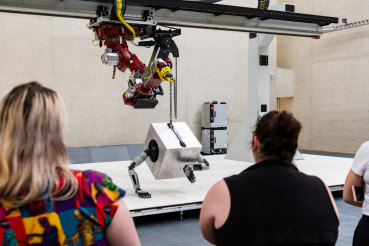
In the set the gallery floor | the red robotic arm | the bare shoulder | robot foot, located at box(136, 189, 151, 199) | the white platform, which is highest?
the red robotic arm

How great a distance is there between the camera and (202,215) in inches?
63.2

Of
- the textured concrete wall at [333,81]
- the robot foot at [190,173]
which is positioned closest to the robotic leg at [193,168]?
the robot foot at [190,173]

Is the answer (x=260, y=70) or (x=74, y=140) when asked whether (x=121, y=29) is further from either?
(x=74, y=140)

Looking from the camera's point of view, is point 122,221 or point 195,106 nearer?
point 122,221

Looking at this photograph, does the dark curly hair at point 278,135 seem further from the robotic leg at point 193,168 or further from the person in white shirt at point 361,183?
the robotic leg at point 193,168

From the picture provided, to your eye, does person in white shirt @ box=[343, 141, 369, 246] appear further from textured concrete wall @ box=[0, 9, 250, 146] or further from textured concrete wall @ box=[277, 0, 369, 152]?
textured concrete wall @ box=[277, 0, 369, 152]

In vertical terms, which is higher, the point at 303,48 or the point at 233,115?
the point at 303,48

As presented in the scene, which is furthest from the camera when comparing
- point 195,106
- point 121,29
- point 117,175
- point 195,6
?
point 195,106

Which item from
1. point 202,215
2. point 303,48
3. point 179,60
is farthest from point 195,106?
point 202,215

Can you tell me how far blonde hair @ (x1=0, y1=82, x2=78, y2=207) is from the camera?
1151 mm

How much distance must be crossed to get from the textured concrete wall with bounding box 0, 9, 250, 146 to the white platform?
2435 mm

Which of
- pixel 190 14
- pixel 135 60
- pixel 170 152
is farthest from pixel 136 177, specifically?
pixel 190 14

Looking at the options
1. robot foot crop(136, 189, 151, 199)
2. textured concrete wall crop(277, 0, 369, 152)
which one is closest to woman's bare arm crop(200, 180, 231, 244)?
robot foot crop(136, 189, 151, 199)

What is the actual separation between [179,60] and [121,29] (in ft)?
20.8
